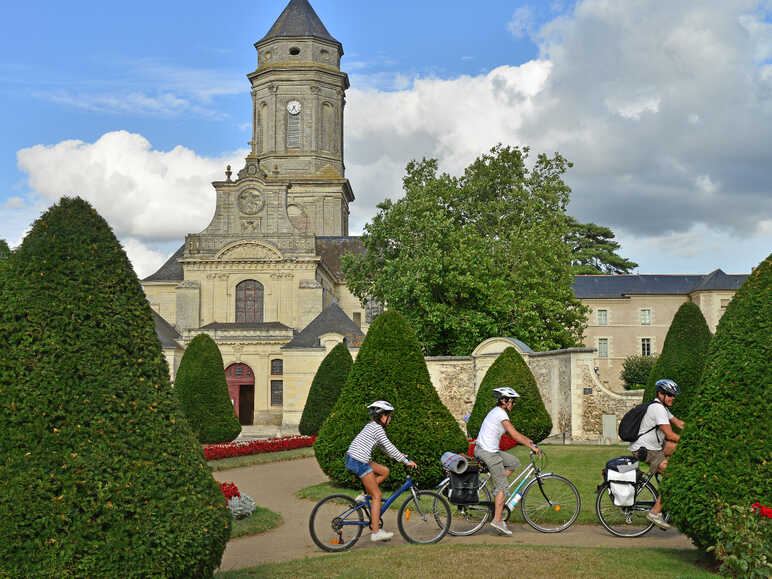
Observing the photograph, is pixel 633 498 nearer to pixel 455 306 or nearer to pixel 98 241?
pixel 98 241

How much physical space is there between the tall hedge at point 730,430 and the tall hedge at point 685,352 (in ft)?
36.8

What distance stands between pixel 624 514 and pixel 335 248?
1886 inches

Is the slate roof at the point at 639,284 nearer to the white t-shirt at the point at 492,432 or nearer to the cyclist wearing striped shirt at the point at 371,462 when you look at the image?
the white t-shirt at the point at 492,432

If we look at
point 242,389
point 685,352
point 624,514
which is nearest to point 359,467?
point 624,514

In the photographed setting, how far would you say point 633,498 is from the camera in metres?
8.71

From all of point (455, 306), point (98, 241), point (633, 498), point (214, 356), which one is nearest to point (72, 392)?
point (98, 241)

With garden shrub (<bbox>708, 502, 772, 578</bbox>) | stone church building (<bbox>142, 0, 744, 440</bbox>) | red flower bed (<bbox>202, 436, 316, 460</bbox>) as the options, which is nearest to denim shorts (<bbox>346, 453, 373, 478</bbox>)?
garden shrub (<bbox>708, 502, 772, 578</bbox>)

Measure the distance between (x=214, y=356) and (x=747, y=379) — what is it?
19942 millimetres

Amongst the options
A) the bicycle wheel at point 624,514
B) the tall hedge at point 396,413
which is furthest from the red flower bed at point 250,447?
the bicycle wheel at point 624,514

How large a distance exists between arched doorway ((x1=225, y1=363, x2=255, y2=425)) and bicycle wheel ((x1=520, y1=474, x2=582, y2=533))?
120ft

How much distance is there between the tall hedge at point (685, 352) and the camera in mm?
18141

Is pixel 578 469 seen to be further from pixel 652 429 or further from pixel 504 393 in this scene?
pixel 504 393

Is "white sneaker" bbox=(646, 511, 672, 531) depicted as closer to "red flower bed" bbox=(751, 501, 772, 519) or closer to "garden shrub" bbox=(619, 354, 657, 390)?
"red flower bed" bbox=(751, 501, 772, 519)

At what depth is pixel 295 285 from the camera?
154 ft
